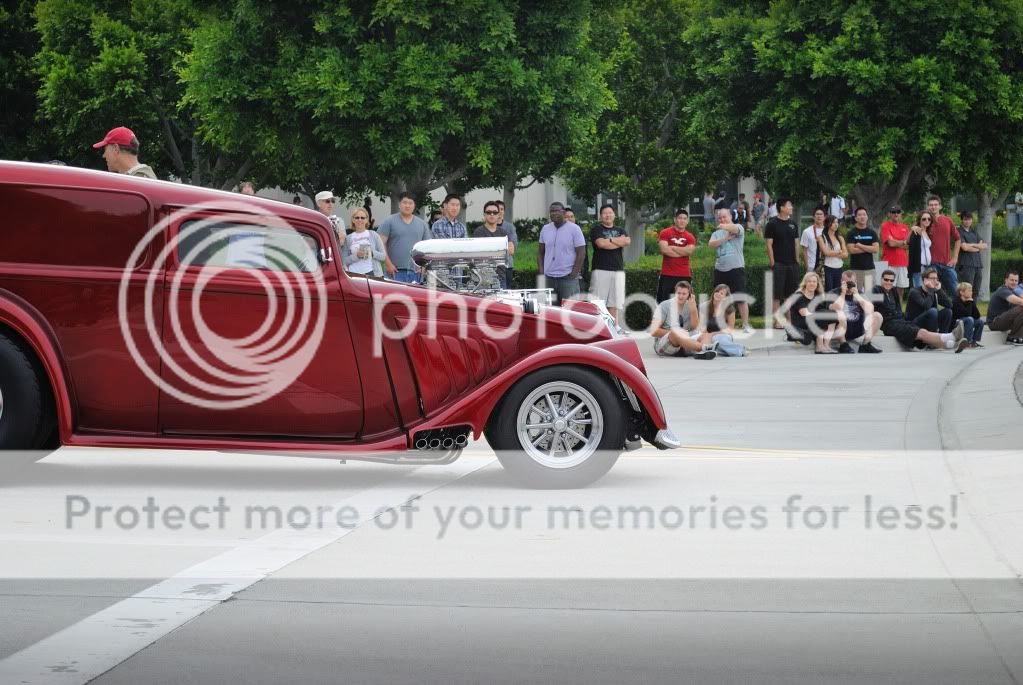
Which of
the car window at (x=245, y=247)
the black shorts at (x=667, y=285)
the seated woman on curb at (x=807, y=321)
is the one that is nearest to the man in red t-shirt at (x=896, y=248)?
the seated woman on curb at (x=807, y=321)

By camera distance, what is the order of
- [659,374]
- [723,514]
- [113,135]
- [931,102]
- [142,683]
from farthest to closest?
[931,102] < [659,374] < [113,135] < [723,514] < [142,683]

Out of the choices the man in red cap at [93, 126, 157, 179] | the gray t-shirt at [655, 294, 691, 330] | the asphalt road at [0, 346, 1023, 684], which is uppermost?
the man in red cap at [93, 126, 157, 179]

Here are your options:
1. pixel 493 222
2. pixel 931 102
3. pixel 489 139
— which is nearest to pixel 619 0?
pixel 489 139

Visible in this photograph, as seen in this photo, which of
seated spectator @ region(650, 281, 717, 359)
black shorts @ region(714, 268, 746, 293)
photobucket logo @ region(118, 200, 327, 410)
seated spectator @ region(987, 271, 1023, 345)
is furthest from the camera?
seated spectator @ region(987, 271, 1023, 345)

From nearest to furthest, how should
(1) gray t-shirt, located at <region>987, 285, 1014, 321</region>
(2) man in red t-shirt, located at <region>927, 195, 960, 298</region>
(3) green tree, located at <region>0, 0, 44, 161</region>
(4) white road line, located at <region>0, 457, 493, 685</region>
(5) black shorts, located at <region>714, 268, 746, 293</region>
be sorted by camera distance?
(4) white road line, located at <region>0, 457, 493, 685</region> → (5) black shorts, located at <region>714, 268, 746, 293</region> → (1) gray t-shirt, located at <region>987, 285, 1014, 321</region> → (2) man in red t-shirt, located at <region>927, 195, 960, 298</region> → (3) green tree, located at <region>0, 0, 44, 161</region>

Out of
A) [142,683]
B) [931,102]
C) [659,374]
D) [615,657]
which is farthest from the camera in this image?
[931,102]

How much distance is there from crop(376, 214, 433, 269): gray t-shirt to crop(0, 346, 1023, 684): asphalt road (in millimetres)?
6136

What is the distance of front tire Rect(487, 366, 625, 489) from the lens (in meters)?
9.66

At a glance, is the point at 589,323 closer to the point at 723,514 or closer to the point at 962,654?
the point at 723,514

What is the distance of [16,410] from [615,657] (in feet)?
15.3

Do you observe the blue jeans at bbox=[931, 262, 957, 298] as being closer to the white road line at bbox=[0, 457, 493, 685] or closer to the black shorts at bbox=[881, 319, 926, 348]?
the black shorts at bbox=[881, 319, 926, 348]

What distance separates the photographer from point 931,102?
3036 centimetres

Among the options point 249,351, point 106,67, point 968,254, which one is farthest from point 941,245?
point 106,67

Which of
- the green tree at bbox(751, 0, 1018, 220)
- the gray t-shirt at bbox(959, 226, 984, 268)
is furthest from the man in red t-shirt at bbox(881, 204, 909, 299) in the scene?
the green tree at bbox(751, 0, 1018, 220)
